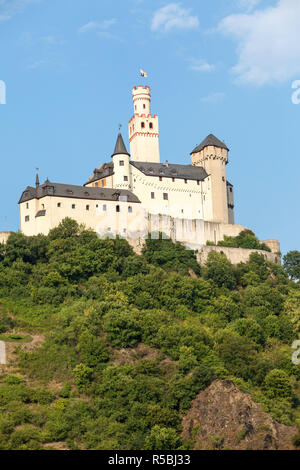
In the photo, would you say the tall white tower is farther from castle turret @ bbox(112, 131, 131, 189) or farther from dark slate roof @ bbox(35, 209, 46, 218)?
dark slate roof @ bbox(35, 209, 46, 218)

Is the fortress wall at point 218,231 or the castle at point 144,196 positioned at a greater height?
the castle at point 144,196

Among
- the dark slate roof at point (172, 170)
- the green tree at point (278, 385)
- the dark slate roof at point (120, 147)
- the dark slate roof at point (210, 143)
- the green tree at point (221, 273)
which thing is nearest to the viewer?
the green tree at point (278, 385)

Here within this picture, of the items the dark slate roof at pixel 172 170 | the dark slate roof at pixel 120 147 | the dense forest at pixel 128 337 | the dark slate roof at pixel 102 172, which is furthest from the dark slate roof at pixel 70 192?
the dark slate roof at pixel 172 170

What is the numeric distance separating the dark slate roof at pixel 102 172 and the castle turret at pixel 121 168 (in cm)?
98

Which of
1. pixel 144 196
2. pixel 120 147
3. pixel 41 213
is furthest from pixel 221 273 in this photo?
pixel 120 147

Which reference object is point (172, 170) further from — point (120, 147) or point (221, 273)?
point (221, 273)

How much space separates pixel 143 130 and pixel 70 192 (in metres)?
17.7

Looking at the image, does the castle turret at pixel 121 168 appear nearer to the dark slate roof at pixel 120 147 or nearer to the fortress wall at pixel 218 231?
the dark slate roof at pixel 120 147

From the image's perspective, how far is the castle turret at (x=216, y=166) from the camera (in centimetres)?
9856

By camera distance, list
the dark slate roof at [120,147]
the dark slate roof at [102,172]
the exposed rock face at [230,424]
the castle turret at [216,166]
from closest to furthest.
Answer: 1. the exposed rock face at [230,424]
2. the dark slate roof at [120,147]
3. the dark slate roof at [102,172]
4. the castle turret at [216,166]

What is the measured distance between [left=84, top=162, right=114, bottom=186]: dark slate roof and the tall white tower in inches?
216
